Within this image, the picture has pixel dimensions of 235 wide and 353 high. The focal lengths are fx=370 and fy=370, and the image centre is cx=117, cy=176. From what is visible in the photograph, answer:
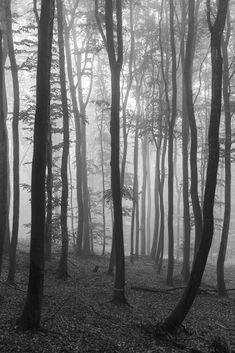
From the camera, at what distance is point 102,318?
31.2 ft

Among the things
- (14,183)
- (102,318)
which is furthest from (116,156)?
(102,318)

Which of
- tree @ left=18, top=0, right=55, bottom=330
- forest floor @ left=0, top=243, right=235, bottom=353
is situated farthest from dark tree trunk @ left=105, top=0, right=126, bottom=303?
tree @ left=18, top=0, right=55, bottom=330

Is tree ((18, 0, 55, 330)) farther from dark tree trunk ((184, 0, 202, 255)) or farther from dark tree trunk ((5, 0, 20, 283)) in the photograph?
dark tree trunk ((184, 0, 202, 255))

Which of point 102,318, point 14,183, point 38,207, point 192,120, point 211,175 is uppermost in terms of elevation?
point 192,120

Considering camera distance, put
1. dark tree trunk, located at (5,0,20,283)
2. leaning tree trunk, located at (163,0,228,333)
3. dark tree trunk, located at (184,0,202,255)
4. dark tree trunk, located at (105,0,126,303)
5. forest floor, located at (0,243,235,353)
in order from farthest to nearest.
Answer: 1. dark tree trunk, located at (184,0,202,255)
2. dark tree trunk, located at (5,0,20,283)
3. dark tree trunk, located at (105,0,126,303)
4. leaning tree trunk, located at (163,0,228,333)
5. forest floor, located at (0,243,235,353)

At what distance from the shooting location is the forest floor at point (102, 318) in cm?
753

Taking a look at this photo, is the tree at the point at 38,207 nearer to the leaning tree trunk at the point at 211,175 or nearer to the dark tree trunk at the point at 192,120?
the leaning tree trunk at the point at 211,175

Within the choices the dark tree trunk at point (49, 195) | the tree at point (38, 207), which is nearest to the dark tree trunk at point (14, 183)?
the dark tree trunk at point (49, 195)

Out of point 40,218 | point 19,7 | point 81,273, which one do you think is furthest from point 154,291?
point 19,7

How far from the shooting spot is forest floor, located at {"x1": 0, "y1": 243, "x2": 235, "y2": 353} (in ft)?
24.7

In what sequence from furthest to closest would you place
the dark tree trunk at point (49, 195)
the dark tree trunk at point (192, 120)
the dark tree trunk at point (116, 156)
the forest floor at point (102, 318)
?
the dark tree trunk at point (192, 120) < the dark tree trunk at point (49, 195) < the dark tree trunk at point (116, 156) < the forest floor at point (102, 318)

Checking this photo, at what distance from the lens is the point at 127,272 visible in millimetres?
17375

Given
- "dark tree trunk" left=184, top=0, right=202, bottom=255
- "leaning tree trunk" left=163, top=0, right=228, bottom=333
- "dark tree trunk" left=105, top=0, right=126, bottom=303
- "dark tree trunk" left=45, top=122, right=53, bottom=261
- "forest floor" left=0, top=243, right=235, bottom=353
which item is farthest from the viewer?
"dark tree trunk" left=184, top=0, right=202, bottom=255

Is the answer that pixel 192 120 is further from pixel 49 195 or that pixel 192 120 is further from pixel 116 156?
pixel 49 195
